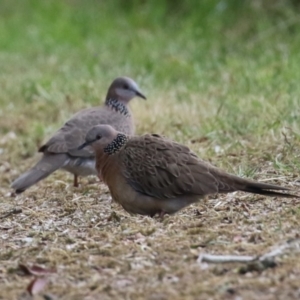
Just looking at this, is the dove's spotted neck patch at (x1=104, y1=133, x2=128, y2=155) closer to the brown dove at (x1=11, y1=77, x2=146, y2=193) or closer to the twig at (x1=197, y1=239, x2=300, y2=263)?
the brown dove at (x1=11, y1=77, x2=146, y2=193)

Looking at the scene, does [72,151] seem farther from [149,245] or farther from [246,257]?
[246,257]

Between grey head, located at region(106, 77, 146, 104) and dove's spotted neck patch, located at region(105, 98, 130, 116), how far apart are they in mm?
63

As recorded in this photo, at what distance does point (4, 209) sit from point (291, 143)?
81.3 inches

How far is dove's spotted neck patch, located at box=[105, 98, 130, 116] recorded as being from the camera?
7768 millimetres

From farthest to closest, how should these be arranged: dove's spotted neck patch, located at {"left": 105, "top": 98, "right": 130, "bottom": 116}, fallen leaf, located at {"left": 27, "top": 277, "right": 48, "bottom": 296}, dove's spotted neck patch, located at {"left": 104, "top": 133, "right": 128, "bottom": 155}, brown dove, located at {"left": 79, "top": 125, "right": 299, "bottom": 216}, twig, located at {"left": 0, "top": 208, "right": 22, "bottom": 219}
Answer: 1. dove's spotted neck patch, located at {"left": 105, "top": 98, "right": 130, "bottom": 116}
2. twig, located at {"left": 0, "top": 208, "right": 22, "bottom": 219}
3. dove's spotted neck patch, located at {"left": 104, "top": 133, "right": 128, "bottom": 155}
4. brown dove, located at {"left": 79, "top": 125, "right": 299, "bottom": 216}
5. fallen leaf, located at {"left": 27, "top": 277, "right": 48, "bottom": 296}

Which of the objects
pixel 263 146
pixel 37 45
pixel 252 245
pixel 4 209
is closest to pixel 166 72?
pixel 37 45

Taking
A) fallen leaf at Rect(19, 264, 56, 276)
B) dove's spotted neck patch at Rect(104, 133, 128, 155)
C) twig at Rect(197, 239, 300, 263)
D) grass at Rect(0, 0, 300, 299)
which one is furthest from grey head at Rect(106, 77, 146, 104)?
twig at Rect(197, 239, 300, 263)

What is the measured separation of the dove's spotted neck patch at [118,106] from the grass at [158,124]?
0.40 m

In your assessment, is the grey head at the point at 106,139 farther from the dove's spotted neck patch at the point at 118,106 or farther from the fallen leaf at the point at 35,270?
the dove's spotted neck patch at the point at 118,106

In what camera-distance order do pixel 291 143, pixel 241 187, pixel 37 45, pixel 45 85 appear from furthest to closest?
1. pixel 37 45
2. pixel 45 85
3. pixel 291 143
4. pixel 241 187

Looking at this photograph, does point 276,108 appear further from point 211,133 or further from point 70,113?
point 70,113

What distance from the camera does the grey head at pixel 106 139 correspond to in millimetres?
5543

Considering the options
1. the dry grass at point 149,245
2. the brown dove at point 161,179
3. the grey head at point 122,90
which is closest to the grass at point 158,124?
the dry grass at point 149,245

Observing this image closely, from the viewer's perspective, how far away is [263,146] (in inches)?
264
